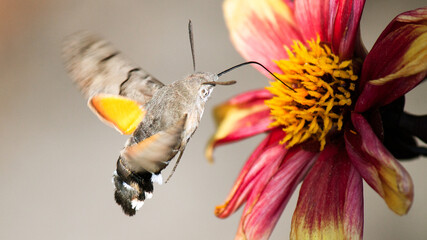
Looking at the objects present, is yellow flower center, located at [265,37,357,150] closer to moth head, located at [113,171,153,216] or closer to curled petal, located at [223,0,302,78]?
curled petal, located at [223,0,302,78]

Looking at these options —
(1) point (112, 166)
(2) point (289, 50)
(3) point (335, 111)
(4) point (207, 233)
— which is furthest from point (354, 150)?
(1) point (112, 166)

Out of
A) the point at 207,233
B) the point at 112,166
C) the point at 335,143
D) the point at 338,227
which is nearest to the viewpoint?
the point at 338,227

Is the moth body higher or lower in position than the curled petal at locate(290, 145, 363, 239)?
higher

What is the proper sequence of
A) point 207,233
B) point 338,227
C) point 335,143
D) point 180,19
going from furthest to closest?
point 180,19, point 207,233, point 335,143, point 338,227

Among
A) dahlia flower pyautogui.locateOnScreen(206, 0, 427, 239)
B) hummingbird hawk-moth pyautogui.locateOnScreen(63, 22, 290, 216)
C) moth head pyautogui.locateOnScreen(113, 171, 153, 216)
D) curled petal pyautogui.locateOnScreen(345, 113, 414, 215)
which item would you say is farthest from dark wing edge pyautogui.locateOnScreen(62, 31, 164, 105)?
curled petal pyautogui.locateOnScreen(345, 113, 414, 215)

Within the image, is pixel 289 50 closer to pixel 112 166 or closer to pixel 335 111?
pixel 335 111

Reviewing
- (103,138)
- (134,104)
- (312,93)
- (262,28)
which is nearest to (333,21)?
(312,93)
